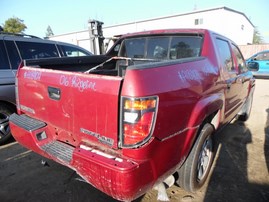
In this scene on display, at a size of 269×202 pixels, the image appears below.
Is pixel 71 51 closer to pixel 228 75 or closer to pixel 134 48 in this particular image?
pixel 134 48

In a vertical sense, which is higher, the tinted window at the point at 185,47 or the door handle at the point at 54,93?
the tinted window at the point at 185,47

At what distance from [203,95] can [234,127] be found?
3.28 metres

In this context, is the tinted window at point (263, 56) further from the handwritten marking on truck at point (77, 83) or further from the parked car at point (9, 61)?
the handwritten marking on truck at point (77, 83)

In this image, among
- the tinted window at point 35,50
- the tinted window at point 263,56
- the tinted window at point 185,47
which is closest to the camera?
the tinted window at point 185,47

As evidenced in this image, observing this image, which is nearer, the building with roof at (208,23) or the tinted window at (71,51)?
the tinted window at (71,51)

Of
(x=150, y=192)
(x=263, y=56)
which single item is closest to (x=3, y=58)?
(x=150, y=192)

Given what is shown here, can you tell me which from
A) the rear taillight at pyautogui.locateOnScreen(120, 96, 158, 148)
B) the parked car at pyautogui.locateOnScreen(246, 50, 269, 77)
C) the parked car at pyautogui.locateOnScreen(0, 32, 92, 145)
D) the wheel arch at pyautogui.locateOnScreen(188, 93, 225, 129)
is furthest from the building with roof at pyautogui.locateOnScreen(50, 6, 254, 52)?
the rear taillight at pyautogui.locateOnScreen(120, 96, 158, 148)

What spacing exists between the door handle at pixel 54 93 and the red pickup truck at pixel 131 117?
0.04 ft

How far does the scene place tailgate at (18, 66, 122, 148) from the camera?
2045mm

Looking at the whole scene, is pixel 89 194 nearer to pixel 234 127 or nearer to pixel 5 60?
pixel 5 60

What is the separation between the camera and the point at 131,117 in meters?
1.94

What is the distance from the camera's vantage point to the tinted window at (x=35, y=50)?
4.82 metres

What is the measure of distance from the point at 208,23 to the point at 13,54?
25.9 meters

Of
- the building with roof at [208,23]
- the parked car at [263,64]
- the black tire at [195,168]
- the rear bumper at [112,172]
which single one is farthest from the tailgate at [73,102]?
the building with roof at [208,23]
